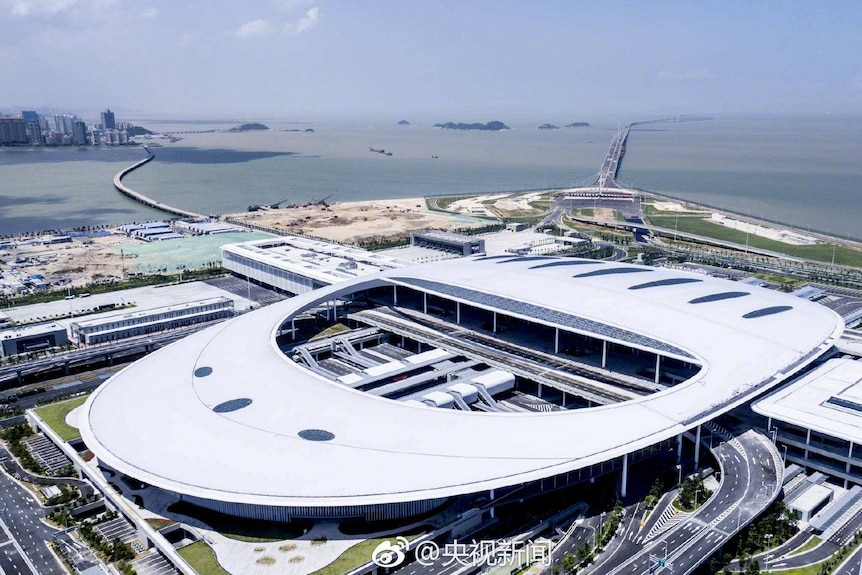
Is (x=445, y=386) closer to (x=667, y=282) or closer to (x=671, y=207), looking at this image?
(x=667, y=282)

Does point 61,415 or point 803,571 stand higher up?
point 61,415

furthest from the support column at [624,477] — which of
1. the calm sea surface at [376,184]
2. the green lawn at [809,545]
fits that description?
the calm sea surface at [376,184]

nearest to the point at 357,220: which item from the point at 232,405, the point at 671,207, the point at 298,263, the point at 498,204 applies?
the point at 498,204

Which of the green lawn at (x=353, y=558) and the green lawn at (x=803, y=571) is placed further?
the green lawn at (x=803, y=571)

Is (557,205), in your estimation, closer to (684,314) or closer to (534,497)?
(684,314)

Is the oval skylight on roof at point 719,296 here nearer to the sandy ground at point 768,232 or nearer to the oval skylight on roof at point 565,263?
the oval skylight on roof at point 565,263

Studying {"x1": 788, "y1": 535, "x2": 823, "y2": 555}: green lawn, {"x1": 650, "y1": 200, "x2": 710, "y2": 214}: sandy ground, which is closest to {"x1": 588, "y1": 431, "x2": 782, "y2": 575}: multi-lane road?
{"x1": 788, "y1": 535, "x2": 823, "y2": 555}: green lawn
